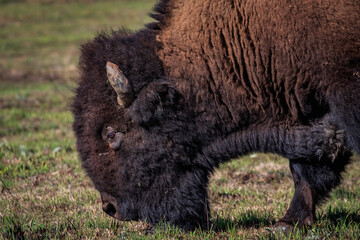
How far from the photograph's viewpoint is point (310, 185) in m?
5.01

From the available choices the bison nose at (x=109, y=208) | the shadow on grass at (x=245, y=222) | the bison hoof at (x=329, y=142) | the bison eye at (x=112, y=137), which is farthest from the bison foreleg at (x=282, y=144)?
the bison nose at (x=109, y=208)

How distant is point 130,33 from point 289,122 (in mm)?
1821

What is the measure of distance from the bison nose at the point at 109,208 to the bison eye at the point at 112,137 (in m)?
0.54

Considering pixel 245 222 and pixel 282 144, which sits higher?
pixel 282 144

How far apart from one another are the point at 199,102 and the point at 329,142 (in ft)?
4.04

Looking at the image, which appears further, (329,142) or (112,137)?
(112,137)

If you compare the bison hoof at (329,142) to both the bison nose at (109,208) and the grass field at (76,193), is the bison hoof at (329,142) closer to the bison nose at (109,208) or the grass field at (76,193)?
the grass field at (76,193)

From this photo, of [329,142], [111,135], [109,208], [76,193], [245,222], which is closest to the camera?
[329,142]

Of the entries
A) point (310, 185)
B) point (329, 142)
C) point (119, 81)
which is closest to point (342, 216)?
point (310, 185)

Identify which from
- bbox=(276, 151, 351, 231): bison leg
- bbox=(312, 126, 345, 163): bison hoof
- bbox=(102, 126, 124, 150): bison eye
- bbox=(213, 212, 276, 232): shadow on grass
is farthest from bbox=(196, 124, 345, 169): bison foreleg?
bbox=(102, 126, 124, 150): bison eye

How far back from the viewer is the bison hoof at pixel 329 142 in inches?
175

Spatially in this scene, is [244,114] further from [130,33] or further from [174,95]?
[130,33]

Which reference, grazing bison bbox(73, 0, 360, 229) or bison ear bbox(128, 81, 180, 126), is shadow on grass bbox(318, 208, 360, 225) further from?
bison ear bbox(128, 81, 180, 126)

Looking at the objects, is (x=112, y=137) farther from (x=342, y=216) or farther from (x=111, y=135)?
(x=342, y=216)
